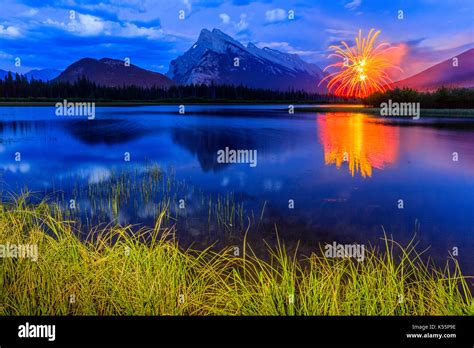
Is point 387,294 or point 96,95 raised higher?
point 96,95

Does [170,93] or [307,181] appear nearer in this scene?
[307,181]

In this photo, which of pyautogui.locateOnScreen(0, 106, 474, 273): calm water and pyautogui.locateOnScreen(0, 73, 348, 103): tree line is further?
pyautogui.locateOnScreen(0, 73, 348, 103): tree line

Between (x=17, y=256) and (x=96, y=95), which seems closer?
(x=17, y=256)

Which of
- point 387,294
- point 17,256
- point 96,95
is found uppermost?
point 96,95

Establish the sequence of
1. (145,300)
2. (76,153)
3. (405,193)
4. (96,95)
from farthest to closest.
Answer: (96,95)
(76,153)
(405,193)
(145,300)

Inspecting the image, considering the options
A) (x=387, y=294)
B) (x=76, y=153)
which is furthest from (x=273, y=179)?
(x=76, y=153)

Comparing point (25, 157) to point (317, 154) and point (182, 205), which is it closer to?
point (182, 205)

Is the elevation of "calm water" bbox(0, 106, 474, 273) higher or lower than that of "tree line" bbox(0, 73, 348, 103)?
lower

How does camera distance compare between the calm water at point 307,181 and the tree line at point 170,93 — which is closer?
the calm water at point 307,181

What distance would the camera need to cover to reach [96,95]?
66.6 m

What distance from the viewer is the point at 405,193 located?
15195 mm

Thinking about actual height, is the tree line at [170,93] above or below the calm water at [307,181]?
above

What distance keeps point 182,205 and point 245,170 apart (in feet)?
23.5
